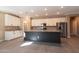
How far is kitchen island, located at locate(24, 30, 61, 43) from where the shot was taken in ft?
31.5

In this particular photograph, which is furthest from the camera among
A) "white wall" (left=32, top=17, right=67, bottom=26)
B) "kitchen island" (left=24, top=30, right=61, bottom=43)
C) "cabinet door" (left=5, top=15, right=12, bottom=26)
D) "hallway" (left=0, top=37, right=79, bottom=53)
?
"white wall" (left=32, top=17, right=67, bottom=26)

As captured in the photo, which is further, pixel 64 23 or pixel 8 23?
pixel 64 23

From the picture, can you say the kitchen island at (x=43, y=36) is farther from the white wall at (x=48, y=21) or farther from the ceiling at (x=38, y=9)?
the white wall at (x=48, y=21)

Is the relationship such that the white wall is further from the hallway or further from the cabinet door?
the hallway

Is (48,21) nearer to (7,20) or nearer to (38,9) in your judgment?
(7,20)

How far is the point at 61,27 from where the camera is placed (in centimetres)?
1302

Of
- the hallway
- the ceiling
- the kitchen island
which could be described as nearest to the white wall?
the ceiling

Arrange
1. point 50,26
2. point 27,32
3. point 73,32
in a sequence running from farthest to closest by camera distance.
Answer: point 73,32 < point 50,26 < point 27,32

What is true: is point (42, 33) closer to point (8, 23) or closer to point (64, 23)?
point (8, 23)
